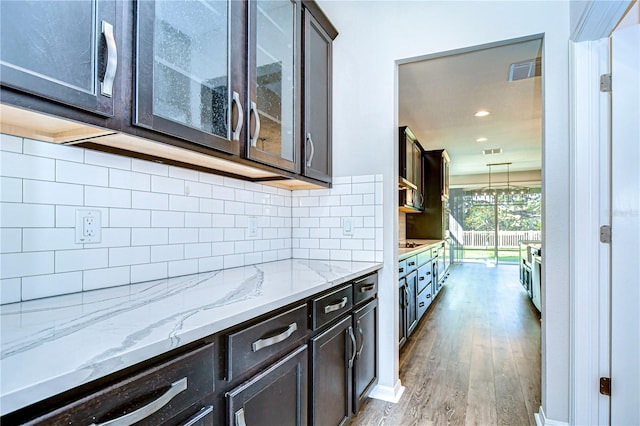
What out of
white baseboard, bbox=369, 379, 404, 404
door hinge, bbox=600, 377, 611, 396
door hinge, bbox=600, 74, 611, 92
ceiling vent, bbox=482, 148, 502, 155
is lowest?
white baseboard, bbox=369, 379, 404, 404

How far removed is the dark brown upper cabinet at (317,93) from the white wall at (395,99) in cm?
9

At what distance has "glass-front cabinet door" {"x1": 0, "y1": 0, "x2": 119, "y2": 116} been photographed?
0.76 metres

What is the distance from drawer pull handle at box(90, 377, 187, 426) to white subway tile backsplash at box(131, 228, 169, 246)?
0.75 metres

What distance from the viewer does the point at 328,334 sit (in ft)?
4.92

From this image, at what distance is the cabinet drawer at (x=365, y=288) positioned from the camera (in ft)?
5.98

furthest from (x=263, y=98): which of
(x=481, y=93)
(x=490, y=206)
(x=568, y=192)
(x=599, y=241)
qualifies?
(x=490, y=206)

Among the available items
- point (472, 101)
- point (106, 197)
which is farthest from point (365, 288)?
point (472, 101)

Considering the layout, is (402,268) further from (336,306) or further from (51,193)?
(51,193)

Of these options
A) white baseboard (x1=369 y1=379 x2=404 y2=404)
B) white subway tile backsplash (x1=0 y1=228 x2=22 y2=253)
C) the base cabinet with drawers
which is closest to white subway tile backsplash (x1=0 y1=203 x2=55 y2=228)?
white subway tile backsplash (x1=0 y1=228 x2=22 y2=253)

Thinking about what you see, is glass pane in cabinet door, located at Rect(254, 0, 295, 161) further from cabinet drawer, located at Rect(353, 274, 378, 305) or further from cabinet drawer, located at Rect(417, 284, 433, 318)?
cabinet drawer, located at Rect(417, 284, 433, 318)

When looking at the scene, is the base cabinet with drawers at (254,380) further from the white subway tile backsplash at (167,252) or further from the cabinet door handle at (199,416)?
the white subway tile backsplash at (167,252)

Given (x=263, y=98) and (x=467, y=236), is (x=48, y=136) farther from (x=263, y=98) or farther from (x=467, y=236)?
(x=467, y=236)

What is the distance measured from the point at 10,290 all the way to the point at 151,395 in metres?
0.63

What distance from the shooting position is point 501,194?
9.38 meters
